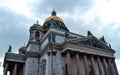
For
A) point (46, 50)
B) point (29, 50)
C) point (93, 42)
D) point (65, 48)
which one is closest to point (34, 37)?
point (29, 50)

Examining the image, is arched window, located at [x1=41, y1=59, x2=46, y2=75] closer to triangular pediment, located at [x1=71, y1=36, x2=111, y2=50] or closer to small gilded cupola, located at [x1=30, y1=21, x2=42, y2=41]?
triangular pediment, located at [x1=71, y1=36, x2=111, y2=50]

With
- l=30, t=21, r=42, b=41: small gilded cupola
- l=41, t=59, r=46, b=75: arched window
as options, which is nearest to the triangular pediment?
l=41, t=59, r=46, b=75: arched window

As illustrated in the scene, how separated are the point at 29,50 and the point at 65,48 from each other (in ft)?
22.7

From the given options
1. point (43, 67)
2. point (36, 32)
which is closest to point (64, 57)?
point (43, 67)

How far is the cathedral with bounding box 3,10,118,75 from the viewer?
23.8 m

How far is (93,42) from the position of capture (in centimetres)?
2806

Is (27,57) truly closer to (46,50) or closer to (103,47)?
(46,50)

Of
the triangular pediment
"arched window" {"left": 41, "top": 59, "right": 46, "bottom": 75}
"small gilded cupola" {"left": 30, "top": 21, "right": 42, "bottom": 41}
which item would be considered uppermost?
"small gilded cupola" {"left": 30, "top": 21, "right": 42, "bottom": 41}

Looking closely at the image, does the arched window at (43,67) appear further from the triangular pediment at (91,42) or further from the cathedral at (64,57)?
the triangular pediment at (91,42)

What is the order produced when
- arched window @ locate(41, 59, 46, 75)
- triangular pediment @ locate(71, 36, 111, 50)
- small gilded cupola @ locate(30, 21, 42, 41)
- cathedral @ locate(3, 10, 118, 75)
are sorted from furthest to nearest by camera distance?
1. small gilded cupola @ locate(30, 21, 42, 41)
2. triangular pediment @ locate(71, 36, 111, 50)
3. arched window @ locate(41, 59, 46, 75)
4. cathedral @ locate(3, 10, 118, 75)

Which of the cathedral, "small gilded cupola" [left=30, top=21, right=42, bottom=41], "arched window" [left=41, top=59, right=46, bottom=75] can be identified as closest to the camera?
the cathedral

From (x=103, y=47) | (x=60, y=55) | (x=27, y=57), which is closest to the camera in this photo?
(x=60, y=55)

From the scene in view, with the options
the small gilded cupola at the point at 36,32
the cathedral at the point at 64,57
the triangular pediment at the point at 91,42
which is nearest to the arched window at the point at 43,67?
the cathedral at the point at 64,57

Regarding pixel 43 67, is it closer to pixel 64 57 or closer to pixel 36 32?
pixel 64 57
